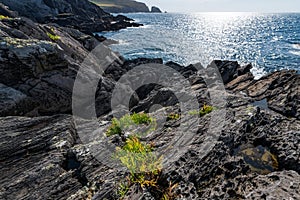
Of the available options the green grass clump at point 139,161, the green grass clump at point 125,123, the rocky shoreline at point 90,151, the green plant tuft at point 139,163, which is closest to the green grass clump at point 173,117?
the rocky shoreline at point 90,151

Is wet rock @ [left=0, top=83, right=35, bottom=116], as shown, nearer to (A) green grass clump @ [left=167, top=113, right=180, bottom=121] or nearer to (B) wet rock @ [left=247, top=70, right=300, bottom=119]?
(A) green grass clump @ [left=167, top=113, right=180, bottom=121]

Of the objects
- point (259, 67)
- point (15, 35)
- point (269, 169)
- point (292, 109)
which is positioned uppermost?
point (15, 35)

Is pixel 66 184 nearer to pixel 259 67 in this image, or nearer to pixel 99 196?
pixel 99 196

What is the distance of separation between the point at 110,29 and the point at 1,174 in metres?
109

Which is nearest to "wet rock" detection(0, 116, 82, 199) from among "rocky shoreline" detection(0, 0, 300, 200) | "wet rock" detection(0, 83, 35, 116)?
"rocky shoreline" detection(0, 0, 300, 200)

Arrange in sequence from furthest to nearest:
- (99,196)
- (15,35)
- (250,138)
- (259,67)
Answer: (259,67)
(15,35)
(250,138)
(99,196)

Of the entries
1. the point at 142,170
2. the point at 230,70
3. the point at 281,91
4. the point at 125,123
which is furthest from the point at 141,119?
the point at 230,70

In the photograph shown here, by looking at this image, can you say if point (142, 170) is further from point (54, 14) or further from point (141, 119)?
point (54, 14)

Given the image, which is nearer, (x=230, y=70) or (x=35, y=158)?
(x=35, y=158)

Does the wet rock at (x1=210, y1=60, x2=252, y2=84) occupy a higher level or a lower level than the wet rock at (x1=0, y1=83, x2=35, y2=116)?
lower

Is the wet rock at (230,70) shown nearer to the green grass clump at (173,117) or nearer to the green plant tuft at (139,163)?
the green grass clump at (173,117)

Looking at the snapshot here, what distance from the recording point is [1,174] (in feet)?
28.9

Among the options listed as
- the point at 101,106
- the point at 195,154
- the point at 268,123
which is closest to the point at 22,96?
the point at 101,106

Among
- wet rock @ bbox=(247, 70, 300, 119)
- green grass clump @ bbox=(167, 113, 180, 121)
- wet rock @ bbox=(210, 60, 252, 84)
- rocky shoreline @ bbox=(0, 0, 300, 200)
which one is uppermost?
rocky shoreline @ bbox=(0, 0, 300, 200)
